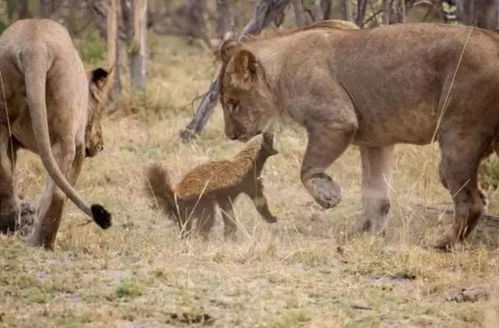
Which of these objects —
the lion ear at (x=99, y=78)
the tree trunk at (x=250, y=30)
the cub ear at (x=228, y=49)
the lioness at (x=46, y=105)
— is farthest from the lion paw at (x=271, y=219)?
the tree trunk at (x=250, y=30)

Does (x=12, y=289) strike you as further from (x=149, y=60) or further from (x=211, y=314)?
(x=149, y=60)

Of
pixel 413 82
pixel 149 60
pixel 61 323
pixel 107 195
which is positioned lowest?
pixel 149 60

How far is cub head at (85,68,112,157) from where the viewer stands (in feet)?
24.4

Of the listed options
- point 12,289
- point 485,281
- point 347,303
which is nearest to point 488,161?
point 485,281

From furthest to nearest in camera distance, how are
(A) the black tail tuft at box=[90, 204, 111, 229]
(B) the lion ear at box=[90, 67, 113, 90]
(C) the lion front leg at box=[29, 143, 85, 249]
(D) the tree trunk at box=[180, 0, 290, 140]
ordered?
1. (D) the tree trunk at box=[180, 0, 290, 140]
2. (B) the lion ear at box=[90, 67, 113, 90]
3. (C) the lion front leg at box=[29, 143, 85, 249]
4. (A) the black tail tuft at box=[90, 204, 111, 229]

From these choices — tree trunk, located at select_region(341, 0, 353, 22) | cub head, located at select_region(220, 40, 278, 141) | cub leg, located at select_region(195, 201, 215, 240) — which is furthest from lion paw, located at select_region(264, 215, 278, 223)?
tree trunk, located at select_region(341, 0, 353, 22)

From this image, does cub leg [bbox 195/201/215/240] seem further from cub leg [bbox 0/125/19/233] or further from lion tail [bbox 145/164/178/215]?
cub leg [bbox 0/125/19/233]

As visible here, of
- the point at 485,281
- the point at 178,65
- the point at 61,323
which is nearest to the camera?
the point at 61,323

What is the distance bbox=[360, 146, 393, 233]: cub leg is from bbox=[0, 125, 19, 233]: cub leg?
225cm

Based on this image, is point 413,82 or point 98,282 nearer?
point 98,282

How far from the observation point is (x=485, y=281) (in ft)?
19.5

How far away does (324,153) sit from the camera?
7.30 metres

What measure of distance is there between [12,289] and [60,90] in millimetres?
1479

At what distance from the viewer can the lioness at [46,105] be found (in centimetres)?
637
